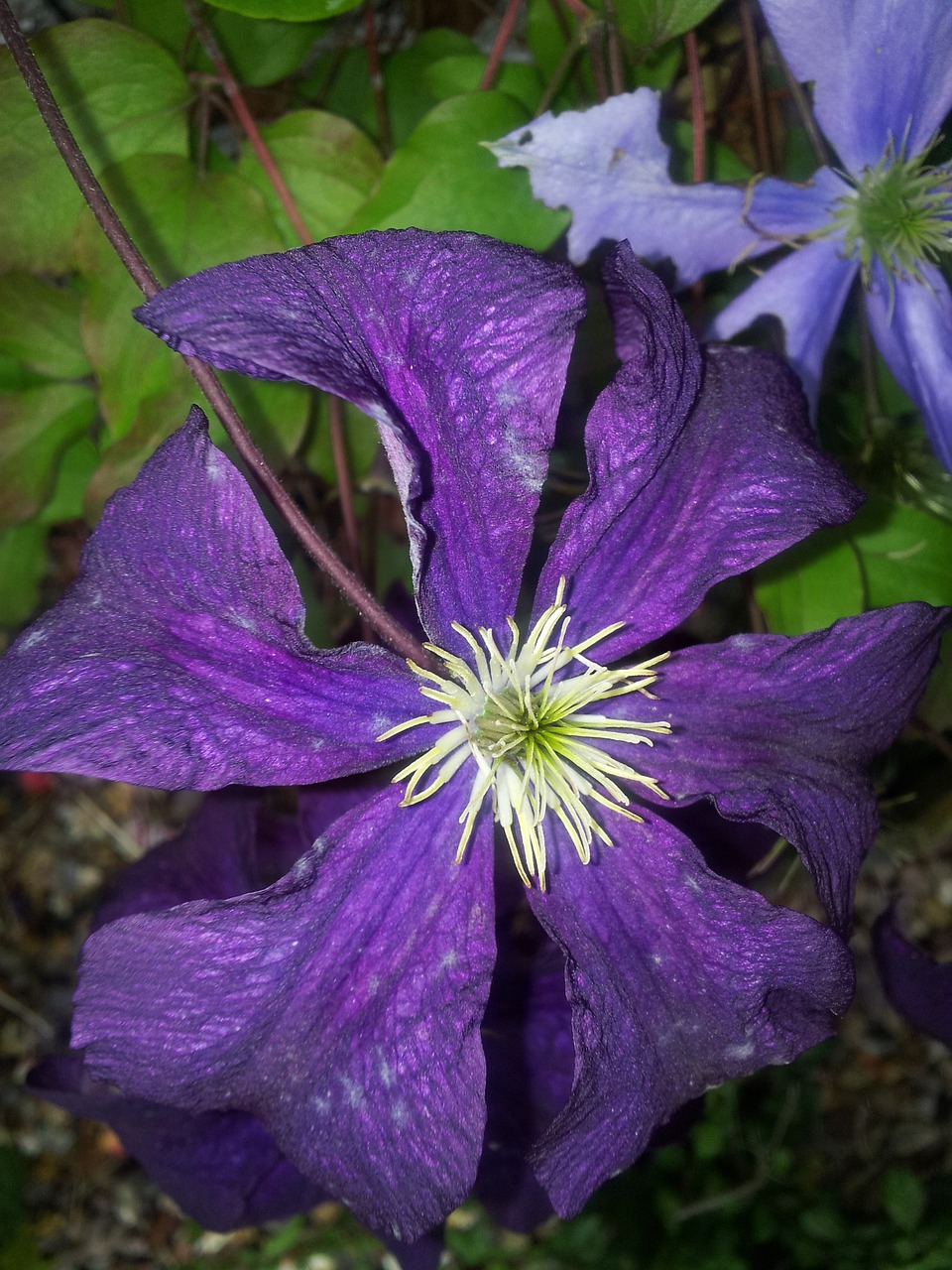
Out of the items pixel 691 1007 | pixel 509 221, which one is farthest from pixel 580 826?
pixel 509 221

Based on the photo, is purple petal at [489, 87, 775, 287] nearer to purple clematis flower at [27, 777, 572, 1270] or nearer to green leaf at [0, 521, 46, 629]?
purple clematis flower at [27, 777, 572, 1270]

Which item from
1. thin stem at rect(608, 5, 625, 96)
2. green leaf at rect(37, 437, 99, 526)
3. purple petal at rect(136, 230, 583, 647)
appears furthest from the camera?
green leaf at rect(37, 437, 99, 526)

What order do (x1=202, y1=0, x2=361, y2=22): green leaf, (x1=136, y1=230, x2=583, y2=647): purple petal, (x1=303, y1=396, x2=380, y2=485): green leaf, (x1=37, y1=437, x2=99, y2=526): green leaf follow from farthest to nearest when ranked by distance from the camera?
(x1=37, y1=437, x2=99, y2=526): green leaf → (x1=303, y1=396, x2=380, y2=485): green leaf → (x1=202, y1=0, x2=361, y2=22): green leaf → (x1=136, y1=230, x2=583, y2=647): purple petal

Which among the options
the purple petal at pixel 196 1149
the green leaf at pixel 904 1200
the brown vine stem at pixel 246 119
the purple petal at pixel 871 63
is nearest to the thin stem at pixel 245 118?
the brown vine stem at pixel 246 119

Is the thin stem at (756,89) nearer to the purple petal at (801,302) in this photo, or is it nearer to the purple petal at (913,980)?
the purple petal at (801,302)

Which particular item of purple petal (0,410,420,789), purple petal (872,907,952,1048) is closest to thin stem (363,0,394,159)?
purple petal (0,410,420,789)

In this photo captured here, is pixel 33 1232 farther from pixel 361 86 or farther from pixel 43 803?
pixel 361 86

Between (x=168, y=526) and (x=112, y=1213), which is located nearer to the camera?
(x=168, y=526)
